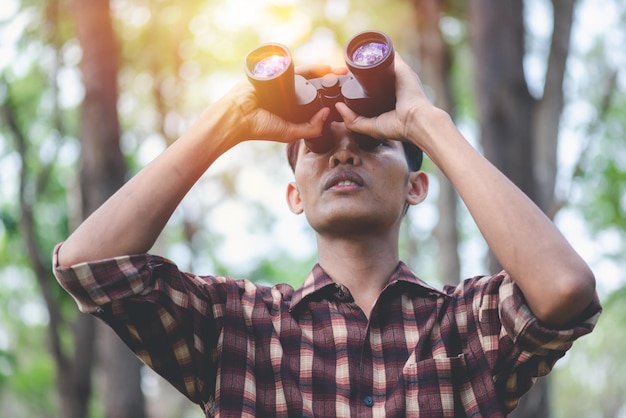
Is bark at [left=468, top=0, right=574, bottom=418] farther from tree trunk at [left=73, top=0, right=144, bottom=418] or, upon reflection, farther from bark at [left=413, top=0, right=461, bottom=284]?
tree trunk at [left=73, top=0, right=144, bottom=418]

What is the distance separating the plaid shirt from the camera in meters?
2.10

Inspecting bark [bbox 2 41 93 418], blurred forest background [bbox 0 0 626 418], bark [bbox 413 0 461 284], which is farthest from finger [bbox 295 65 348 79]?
bark [bbox 2 41 93 418]

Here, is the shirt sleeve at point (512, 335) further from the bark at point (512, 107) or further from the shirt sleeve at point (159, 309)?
the bark at point (512, 107)

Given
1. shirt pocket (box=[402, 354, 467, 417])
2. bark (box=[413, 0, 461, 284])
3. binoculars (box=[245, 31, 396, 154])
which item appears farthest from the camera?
bark (box=[413, 0, 461, 284])

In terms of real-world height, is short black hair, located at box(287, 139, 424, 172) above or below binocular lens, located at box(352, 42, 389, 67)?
below

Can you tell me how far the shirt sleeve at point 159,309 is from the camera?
2.08 m

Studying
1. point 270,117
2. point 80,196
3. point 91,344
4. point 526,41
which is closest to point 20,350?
point 91,344

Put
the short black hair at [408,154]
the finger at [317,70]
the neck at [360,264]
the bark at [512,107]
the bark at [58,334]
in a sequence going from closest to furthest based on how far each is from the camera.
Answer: the neck at [360,264]
the finger at [317,70]
the short black hair at [408,154]
the bark at [512,107]
the bark at [58,334]

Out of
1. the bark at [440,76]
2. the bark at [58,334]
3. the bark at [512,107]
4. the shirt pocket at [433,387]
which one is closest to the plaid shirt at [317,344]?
the shirt pocket at [433,387]

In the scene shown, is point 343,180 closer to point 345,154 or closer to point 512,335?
point 345,154

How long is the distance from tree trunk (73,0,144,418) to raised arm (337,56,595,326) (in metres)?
4.48

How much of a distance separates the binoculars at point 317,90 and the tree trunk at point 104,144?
4.04 m

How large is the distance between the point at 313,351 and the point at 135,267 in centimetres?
56

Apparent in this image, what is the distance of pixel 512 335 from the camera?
2113 millimetres
